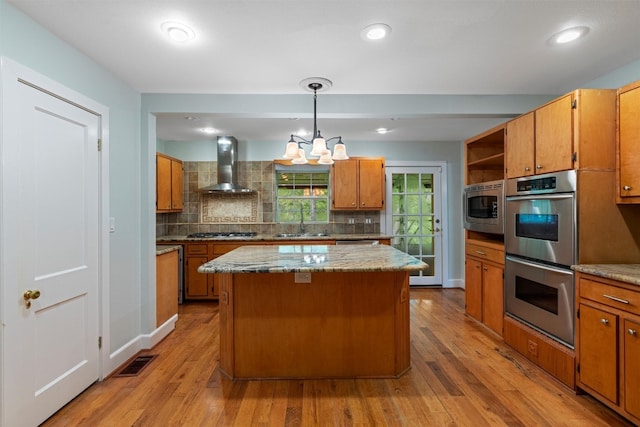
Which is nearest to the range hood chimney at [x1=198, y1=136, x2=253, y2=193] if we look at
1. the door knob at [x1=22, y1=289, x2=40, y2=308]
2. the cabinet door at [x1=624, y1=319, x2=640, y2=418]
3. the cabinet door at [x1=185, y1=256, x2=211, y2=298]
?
the cabinet door at [x1=185, y1=256, x2=211, y2=298]

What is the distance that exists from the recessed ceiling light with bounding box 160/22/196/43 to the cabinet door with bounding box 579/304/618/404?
314cm

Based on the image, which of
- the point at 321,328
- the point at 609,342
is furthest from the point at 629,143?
the point at 321,328

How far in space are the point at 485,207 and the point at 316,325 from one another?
2210mm

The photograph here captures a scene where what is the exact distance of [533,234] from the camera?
8.44ft

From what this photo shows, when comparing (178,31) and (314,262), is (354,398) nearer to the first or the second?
(314,262)

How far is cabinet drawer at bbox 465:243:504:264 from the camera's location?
305 cm

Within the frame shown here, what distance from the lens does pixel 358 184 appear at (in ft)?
16.0

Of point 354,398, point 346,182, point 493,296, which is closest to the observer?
point 354,398

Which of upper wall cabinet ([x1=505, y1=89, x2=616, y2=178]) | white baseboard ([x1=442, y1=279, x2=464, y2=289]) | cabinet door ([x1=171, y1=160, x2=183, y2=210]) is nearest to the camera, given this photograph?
upper wall cabinet ([x1=505, y1=89, x2=616, y2=178])

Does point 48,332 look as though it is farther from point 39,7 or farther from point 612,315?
point 612,315

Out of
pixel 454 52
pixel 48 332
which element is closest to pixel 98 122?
pixel 48 332

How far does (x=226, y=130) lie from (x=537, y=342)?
425cm

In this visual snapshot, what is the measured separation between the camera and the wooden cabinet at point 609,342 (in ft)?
5.82

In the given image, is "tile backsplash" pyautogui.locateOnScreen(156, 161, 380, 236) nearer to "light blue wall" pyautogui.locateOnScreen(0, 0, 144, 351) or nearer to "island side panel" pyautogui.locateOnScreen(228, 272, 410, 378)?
"light blue wall" pyautogui.locateOnScreen(0, 0, 144, 351)
